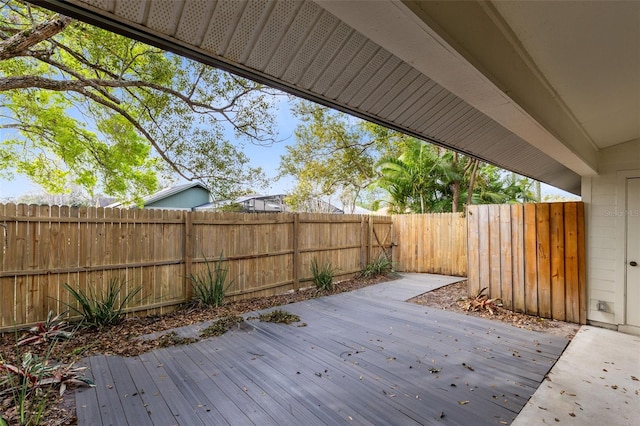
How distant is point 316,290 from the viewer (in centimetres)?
634

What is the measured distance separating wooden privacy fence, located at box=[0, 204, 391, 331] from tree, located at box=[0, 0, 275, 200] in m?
2.18

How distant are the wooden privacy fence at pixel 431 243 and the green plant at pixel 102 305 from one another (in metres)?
7.10

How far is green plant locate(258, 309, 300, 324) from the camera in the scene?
4367mm

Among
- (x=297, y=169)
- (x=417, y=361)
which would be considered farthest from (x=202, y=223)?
(x=297, y=169)

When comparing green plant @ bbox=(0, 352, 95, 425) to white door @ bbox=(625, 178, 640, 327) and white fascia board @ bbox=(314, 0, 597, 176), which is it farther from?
white door @ bbox=(625, 178, 640, 327)

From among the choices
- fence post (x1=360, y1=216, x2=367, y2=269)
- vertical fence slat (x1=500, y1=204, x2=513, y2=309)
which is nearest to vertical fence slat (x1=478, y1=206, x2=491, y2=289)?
vertical fence slat (x1=500, y1=204, x2=513, y2=309)

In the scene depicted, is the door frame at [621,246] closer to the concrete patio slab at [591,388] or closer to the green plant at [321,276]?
the concrete patio slab at [591,388]

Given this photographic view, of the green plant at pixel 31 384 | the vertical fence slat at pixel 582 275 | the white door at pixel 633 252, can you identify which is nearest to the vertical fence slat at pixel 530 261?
the vertical fence slat at pixel 582 275

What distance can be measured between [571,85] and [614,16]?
2.96 ft

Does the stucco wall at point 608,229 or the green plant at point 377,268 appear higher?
the stucco wall at point 608,229

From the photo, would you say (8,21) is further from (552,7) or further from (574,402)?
(574,402)

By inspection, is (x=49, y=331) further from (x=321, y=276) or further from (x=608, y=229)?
(x=608, y=229)

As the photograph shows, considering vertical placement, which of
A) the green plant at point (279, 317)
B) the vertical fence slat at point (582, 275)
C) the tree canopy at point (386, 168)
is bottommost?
the green plant at point (279, 317)

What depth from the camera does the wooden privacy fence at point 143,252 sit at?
3.52 metres
